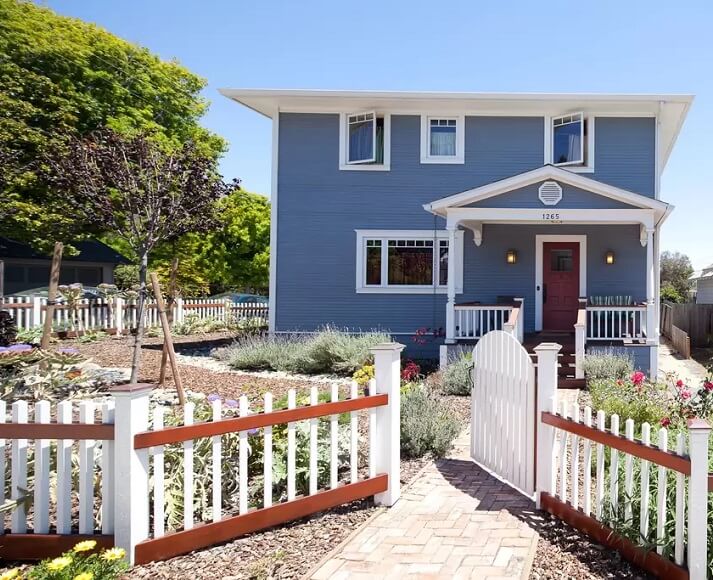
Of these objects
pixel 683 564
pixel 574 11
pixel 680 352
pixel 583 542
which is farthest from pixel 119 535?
pixel 680 352

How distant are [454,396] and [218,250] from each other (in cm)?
2719

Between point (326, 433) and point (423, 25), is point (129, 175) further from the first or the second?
point (423, 25)

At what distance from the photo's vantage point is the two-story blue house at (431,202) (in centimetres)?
1221

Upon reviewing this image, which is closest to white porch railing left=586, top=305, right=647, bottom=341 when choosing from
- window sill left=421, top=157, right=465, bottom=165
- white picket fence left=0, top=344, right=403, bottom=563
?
window sill left=421, top=157, right=465, bottom=165

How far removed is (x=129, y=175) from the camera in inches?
287

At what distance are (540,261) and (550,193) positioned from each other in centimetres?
244

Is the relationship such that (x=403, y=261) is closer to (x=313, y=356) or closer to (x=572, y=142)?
(x=313, y=356)

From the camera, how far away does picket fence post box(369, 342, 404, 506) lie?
3.93 meters

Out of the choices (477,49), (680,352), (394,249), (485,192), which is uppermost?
(477,49)

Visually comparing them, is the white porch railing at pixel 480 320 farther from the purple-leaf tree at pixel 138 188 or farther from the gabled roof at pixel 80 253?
the gabled roof at pixel 80 253

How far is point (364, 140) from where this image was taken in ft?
41.9

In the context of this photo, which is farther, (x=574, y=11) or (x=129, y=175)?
(x=574, y=11)

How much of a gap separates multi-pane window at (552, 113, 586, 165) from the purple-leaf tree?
847 centimetres

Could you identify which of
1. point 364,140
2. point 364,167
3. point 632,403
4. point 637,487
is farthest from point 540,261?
point 637,487
